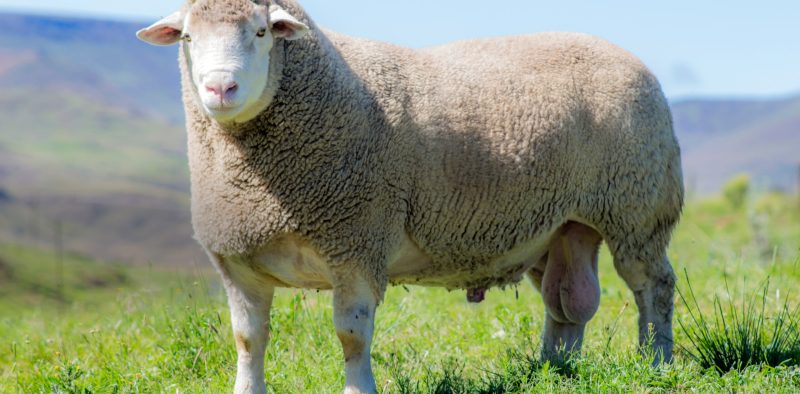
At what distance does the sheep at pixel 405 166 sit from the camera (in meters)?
4.08

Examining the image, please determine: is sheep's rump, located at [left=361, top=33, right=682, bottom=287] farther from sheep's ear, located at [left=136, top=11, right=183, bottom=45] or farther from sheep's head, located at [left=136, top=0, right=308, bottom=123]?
sheep's ear, located at [left=136, top=11, right=183, bottom=45]

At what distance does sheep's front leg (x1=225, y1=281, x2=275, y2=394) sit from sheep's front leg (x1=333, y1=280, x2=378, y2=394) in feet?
1.55

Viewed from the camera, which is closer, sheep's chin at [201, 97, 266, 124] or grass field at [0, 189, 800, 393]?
sheep's chin at [201, 97, 266, 124]

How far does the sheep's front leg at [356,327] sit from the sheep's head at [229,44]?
2.82 ft

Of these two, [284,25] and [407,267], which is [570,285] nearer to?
[407,267]

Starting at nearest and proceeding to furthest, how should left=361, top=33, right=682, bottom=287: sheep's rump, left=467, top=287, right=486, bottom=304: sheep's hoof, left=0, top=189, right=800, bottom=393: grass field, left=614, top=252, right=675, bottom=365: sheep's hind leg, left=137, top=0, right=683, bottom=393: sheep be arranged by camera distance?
left=137, top=0, right=683, bottom=393: sheep, left=0, top=189, right=800, bottom=393: grass field, left=361, top=33, right=682, bottom=287: sheep's rump, left=467, top=287, right=486, bottom=304: sheep's hoof, left=614, top=252, right=675, bottom=365: sheep's hind leg

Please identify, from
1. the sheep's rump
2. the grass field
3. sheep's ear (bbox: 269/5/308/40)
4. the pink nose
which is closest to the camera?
the pink nose

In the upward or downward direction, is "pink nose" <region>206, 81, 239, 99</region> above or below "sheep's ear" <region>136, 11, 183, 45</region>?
below

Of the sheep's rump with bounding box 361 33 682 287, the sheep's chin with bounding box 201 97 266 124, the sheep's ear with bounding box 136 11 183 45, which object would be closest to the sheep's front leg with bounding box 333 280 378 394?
the sheep's rump with bounding box 361 33 682 287

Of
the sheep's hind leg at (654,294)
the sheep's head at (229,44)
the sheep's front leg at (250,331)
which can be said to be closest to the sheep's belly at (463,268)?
the sheep's hind leg at (654,294)

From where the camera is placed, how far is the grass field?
432 centimetres

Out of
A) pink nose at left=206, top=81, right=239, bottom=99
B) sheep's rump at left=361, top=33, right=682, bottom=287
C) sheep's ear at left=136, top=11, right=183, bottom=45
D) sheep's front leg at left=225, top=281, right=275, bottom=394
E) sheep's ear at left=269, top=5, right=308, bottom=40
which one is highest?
sheep's ear at left=269, top=5, right=308, bottom=40

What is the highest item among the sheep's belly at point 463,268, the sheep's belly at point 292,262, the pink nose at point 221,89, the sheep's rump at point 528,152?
the pink nose at point 221,89

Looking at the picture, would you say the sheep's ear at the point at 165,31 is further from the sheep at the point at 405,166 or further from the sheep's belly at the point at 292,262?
the sheep's belly at the point at 292,262
